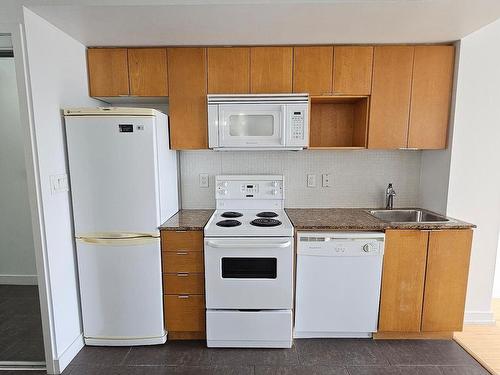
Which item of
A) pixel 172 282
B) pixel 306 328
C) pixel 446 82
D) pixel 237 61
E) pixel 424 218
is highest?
pixel 237 61

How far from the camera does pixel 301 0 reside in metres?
1.49

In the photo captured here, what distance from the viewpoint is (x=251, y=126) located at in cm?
209

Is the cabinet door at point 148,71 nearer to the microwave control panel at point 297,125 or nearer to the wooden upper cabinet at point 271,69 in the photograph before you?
the wooden upper cabinet at point 271,69

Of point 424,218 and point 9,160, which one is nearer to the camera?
point 424,218

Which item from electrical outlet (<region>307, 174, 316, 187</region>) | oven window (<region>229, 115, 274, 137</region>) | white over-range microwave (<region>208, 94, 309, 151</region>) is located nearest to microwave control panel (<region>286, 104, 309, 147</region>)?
white over-range microwave (<region>208, 94, 309, 151</region>)

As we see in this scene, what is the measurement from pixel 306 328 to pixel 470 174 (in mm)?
1762

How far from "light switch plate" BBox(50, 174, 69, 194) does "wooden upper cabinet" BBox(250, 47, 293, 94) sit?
4.80ft

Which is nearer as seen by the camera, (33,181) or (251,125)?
(33,181)

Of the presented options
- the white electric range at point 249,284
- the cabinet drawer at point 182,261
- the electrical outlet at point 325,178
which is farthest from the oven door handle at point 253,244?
the electrical outlet at point 325,178

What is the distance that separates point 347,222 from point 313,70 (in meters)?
1.19

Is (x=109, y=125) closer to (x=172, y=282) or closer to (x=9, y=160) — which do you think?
(x=172, y=282)

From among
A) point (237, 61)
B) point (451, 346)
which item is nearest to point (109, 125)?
point (237, 61)

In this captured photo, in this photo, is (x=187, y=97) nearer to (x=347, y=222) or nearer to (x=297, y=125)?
(x=297, y=125)

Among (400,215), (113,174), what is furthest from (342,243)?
(113,174)
